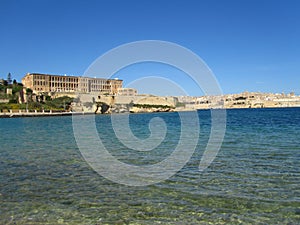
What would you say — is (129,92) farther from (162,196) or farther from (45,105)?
(162,196)

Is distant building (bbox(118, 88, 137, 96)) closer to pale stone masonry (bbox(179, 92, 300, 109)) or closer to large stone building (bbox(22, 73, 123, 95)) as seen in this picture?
large stone building (bbox(22, 73, 123, 95))

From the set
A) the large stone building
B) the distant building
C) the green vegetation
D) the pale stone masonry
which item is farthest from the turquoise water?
the pale stone masonry

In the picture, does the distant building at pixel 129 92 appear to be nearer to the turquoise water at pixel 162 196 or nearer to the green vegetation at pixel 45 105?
the green vegetation at pixel 45 105

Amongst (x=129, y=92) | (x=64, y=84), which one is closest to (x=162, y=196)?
(x=129, y=92)

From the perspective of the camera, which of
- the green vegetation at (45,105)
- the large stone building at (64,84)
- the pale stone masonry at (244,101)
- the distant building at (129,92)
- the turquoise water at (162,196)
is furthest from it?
the pale stone masonry at (244,101)

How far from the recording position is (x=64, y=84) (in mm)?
121000

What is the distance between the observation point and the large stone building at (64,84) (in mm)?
112438

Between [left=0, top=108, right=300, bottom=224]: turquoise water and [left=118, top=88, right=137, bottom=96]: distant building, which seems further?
[left=118, top=88, right=137, bottom=96]: distant building

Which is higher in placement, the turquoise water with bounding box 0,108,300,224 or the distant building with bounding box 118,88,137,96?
the distant building with bounding box 118,88,137,96

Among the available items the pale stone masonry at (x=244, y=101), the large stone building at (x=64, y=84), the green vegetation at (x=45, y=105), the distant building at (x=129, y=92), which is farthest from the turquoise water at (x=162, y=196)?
the pale stone masonry at (x=244, y=101)

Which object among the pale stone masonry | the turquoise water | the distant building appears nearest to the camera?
the turquoise water

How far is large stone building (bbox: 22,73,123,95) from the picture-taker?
369 ft

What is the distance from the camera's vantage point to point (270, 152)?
1146 centimetres

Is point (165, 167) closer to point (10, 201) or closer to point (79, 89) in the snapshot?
A: point (10, 201)
